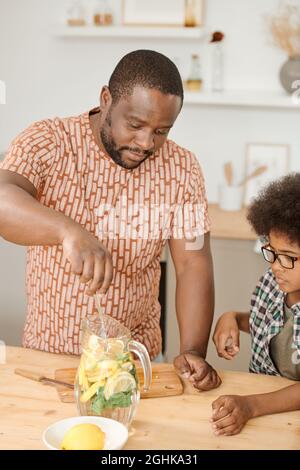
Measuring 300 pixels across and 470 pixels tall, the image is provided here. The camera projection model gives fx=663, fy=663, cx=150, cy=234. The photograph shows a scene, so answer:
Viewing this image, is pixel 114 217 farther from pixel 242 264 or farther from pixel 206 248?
pixel 242 264

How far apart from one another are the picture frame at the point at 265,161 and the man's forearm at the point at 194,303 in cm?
150

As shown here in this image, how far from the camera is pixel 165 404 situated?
123 centimetres

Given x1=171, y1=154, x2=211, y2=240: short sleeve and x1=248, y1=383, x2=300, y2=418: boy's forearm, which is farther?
x1=171, y1=154, x2=211, y2=240: short sleeve

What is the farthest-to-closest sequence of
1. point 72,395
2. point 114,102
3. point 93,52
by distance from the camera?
point 93,52, point 114,102, point 72,395

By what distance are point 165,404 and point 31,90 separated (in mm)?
2265

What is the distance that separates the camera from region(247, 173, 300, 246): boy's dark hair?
1.44 metres

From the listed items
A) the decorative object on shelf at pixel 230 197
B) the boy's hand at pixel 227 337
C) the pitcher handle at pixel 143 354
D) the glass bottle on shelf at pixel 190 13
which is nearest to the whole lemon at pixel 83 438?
the pitcher handle at pixel 143 354

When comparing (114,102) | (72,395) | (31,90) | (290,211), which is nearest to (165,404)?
(72,395)

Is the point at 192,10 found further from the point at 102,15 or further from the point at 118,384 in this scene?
the point at 118,384

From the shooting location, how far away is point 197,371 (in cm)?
134

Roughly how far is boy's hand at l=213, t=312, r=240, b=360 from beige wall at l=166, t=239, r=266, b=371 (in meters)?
1.16

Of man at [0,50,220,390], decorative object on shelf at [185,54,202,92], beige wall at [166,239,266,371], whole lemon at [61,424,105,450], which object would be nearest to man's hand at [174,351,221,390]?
man at [0,50,220,390]

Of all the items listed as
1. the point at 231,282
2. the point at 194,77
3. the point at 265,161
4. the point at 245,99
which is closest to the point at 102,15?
the point at 194,77

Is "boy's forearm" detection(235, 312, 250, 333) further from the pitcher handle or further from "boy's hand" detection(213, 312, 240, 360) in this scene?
the pitcher handle
